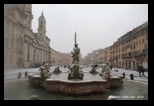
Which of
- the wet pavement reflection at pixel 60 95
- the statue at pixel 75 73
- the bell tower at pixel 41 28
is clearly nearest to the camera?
the wet pavement reflection at pixel 60 95

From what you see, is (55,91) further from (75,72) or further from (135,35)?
(135,35)

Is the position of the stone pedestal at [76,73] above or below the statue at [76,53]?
below

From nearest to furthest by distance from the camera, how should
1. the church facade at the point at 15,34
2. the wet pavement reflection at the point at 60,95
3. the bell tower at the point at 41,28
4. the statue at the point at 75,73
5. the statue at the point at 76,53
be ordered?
the church facade at the point at 15,34 < the wet pavement reflection at the point at 60,95 < the statue at the point at 75,73 < the statue at the point at 76,53 < the bell tower at the point at 41,28

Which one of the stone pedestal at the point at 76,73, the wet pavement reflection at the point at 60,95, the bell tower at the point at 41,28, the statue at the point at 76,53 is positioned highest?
the bell tower at the point at 41,28

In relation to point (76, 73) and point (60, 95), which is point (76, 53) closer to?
point (76, 73)

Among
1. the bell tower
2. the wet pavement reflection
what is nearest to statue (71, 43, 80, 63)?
the wet pavement reflection

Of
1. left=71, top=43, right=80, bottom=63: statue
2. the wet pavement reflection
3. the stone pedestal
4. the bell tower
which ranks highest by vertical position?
the bell tower

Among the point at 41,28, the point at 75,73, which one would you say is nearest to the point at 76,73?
the point at 75,73

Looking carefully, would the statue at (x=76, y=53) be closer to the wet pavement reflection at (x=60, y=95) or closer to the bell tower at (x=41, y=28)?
the wet pavement reflection at (x=60, y=95)

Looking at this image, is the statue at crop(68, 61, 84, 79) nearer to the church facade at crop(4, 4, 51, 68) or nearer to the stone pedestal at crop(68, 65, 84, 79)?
the stone pedestal at crop(68, 65, 84, 79)

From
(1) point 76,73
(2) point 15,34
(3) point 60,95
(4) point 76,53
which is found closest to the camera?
(3) point 60,95

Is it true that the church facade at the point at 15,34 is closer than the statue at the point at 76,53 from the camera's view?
Yes

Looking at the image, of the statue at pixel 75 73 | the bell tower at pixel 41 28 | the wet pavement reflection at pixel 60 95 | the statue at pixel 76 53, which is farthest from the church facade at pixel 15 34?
the bell tower at pixel 41 28
